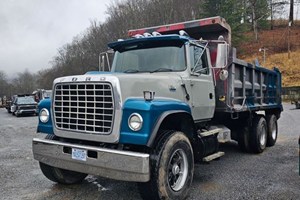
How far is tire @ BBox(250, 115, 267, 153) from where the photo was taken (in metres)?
7.87

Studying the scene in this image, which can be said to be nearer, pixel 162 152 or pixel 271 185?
pixel 162 152

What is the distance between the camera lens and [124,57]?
19.9ft

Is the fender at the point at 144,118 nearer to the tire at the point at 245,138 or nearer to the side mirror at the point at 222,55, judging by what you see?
the side mirror at the point at 222,55

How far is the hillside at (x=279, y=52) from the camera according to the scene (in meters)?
33.2

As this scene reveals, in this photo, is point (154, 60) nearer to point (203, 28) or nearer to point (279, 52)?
point (203, 28)

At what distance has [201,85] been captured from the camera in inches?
223

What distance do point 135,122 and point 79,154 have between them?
96cm

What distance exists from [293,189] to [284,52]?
118ft

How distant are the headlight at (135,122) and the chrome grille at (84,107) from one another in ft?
0.89

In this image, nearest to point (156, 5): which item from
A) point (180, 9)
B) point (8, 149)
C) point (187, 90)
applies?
point (180, 9)

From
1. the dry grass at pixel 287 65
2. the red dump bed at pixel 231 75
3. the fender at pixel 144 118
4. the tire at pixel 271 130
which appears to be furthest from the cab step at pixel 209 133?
the dry grass at pixel 287 65

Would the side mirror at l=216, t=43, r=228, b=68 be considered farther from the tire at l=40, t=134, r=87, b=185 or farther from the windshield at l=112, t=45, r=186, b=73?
the tire at l=40, t=134, r=87, b=185

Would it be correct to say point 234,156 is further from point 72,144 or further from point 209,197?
point 72,144

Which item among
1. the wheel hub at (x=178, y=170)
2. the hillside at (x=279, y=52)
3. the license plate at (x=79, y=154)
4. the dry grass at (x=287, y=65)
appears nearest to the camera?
the license plate at (x=79, y=154)
